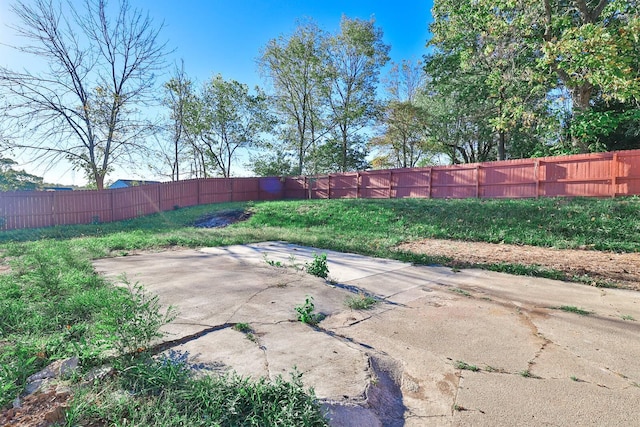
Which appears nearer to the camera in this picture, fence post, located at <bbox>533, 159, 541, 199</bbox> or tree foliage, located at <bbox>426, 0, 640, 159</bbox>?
tree foliage, located at <bbox>426, 0, 640, 159</bbox>

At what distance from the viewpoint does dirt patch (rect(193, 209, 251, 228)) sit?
11.8 metres

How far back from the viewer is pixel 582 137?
9992mm

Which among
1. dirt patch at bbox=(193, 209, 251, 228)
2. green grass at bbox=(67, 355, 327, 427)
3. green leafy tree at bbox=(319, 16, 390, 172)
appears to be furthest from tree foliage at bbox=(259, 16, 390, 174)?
green grass at bbox=(67, 355, 327, 427)

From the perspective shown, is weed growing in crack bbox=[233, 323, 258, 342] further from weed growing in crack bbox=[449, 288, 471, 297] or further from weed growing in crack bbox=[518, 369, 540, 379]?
weed growing in crack bbox=[449, 288, 471, 297]

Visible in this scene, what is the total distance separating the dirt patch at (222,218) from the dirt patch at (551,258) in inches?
287

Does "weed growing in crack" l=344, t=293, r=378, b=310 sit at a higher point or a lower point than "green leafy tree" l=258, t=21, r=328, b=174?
lower

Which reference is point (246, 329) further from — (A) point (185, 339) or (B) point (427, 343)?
(B) point (427, 343)

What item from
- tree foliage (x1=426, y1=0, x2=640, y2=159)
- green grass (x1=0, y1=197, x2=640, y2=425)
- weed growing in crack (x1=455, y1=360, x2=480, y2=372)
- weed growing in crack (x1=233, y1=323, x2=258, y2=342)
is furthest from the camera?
tree foliage (x1=426, y1=0, x2=640, y2=159)

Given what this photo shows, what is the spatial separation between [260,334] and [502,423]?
1581mm

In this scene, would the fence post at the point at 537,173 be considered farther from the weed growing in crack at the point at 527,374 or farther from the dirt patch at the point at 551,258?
the weed growing in crack at the point at 527,374

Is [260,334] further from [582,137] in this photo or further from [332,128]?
[332,128]

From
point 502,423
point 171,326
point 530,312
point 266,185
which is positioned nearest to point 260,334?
point 171,326

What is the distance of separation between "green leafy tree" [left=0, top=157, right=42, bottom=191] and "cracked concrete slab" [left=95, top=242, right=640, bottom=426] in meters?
12.0

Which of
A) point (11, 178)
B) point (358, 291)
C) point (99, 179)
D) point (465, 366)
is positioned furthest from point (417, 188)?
point (11, 178)
